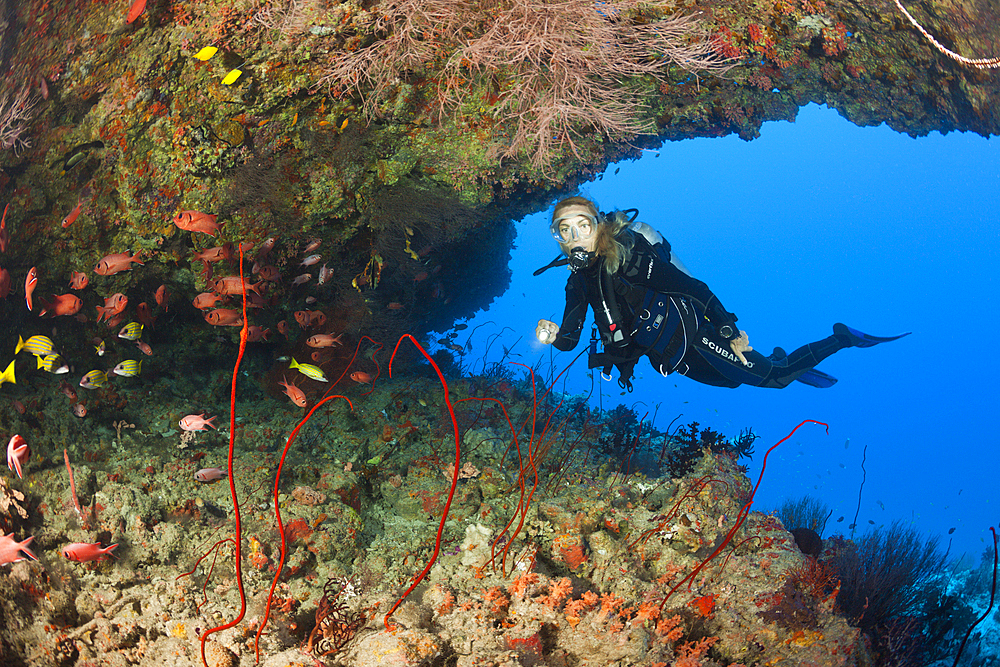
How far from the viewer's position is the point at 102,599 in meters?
2.53

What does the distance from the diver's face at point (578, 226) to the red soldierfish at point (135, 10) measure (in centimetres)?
471

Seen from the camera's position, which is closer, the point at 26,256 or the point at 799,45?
the point at 26,256

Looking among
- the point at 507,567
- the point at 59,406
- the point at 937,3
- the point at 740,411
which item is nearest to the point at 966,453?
the point at 740,411

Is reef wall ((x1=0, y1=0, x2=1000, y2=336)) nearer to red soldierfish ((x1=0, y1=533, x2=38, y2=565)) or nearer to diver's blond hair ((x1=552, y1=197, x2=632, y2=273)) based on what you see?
diver's blond hair ((x1=552, y1=197, x2=632, y2=273))

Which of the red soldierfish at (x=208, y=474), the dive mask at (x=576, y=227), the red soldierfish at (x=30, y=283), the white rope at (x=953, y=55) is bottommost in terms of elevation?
the red soldierfish at (x=208, y=474)

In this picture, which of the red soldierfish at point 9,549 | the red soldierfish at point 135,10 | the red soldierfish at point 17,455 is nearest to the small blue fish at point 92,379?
the red soldierfish at point 17,455

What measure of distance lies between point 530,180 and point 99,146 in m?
4.99

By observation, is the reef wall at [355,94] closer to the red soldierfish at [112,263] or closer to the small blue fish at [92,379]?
the red soldierfish at [112,263]

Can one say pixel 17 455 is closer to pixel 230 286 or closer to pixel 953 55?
pixel 230 286

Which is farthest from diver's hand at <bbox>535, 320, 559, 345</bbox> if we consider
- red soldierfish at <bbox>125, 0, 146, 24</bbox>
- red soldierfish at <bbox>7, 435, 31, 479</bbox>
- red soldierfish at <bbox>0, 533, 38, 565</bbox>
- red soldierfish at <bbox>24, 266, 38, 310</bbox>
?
red soldierfish at <bbox>125, 0, 146, 24</bbox>

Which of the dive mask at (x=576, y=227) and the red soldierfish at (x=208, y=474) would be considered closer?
the red soldierfish at (x=208, y=474)

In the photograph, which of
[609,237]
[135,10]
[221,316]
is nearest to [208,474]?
[221,316]

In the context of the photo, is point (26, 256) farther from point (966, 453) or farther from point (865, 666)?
point (966, 453)

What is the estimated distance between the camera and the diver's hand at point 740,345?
4186 millimetres
